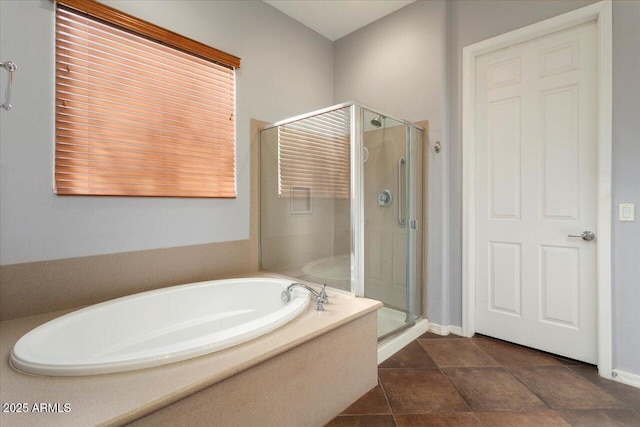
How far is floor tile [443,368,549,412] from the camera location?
1.64 metres

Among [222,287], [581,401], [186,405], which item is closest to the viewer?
[186,405]

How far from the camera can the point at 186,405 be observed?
0.98 m

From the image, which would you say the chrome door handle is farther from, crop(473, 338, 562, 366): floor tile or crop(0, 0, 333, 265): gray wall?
crop(0, 0, 333, 265): gray wall

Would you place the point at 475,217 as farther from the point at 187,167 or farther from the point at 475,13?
the point at 187,167

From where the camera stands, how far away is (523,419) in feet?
5.03

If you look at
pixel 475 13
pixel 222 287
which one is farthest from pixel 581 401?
pixel 475 13

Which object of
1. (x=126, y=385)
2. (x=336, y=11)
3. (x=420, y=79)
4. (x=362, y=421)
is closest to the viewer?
(x=126, y=385)

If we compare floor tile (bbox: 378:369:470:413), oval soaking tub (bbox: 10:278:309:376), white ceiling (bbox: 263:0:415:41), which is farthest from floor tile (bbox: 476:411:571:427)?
white ceiling (bbox: 263:0:415:41)

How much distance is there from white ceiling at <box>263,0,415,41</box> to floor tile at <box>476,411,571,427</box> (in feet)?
10.1

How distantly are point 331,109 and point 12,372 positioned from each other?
2025 millimetres

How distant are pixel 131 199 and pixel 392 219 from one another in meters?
1.85

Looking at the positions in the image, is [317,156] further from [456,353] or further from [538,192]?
[456,353]

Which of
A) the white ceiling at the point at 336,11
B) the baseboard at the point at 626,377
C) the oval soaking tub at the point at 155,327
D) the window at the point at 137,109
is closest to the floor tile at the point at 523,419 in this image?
the baseboard at the point at 626,377

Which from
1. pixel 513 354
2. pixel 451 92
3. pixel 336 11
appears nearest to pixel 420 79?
pixel 451 92
